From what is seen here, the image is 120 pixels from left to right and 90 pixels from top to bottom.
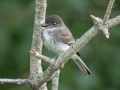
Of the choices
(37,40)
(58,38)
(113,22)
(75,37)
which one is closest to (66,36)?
(58,38)

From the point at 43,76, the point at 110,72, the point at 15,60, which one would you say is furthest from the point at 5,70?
the point at 43,76

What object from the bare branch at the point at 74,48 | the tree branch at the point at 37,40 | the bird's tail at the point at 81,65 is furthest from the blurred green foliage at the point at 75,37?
the bare branch at the point at 74,48

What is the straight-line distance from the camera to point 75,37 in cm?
514

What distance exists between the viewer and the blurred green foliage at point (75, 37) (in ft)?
17.1

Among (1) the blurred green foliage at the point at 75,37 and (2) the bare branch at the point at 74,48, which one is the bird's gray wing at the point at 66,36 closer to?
(1) the blurred green foliage at the point at 75,37

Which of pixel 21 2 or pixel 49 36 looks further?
pixel 21 2

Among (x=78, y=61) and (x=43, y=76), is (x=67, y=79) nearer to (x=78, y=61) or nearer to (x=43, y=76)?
(x=78, y=61)

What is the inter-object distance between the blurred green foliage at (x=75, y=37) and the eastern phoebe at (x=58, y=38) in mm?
230

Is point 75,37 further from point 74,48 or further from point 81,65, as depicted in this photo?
point 74,48

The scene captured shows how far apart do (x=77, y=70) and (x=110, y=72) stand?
399mm

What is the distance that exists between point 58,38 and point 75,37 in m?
0.40

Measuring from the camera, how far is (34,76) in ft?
13.1

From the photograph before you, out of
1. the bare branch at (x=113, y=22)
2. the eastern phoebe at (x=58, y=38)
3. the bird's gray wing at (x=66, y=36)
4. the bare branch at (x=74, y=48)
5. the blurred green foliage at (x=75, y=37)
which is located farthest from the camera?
the blurred green foliage at (x=75, y=37)

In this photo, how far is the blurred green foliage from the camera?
5199 millimetres
